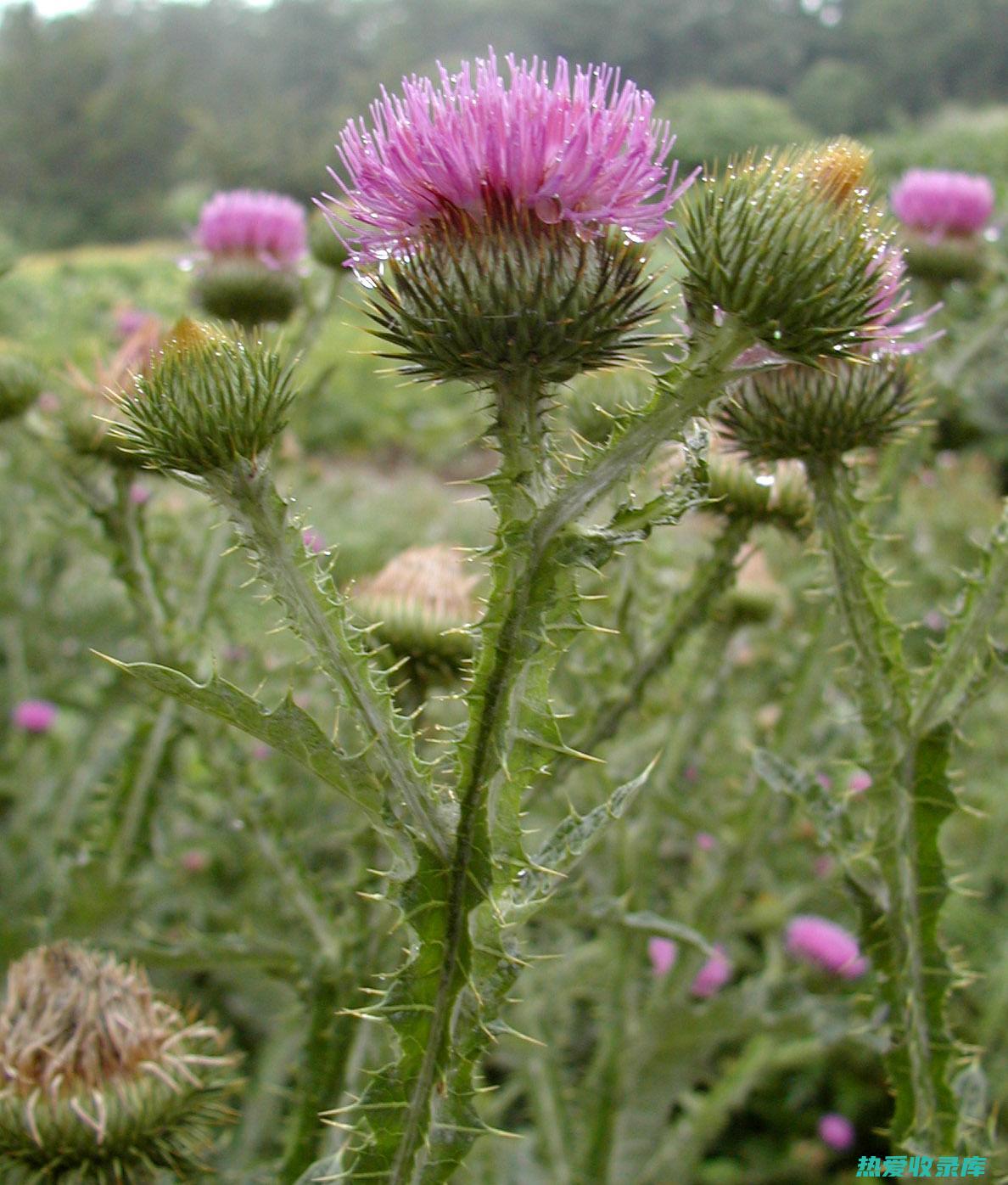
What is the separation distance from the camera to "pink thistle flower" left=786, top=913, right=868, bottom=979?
4004mm

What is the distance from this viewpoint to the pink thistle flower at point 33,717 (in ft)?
14.7

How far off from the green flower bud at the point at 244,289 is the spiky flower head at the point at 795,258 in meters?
2.15

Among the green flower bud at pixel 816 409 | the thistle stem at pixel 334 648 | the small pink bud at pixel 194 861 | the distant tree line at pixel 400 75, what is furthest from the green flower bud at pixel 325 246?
the distant tree line at pixel 400 75

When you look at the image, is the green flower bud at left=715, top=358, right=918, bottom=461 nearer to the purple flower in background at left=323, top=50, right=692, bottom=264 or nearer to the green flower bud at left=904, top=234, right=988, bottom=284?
the purple flower in background at left=323, top=50, right=692, bottom=264

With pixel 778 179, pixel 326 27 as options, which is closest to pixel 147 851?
pixel 778 179

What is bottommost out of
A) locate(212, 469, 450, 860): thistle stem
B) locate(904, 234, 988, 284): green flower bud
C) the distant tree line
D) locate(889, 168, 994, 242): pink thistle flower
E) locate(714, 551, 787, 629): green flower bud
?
locate(212, 469, 450, 860): thistle stem

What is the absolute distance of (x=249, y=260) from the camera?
11.9ft

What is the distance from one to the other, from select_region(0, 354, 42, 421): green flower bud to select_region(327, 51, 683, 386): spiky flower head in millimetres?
1900

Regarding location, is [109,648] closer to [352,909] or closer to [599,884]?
[599,884]

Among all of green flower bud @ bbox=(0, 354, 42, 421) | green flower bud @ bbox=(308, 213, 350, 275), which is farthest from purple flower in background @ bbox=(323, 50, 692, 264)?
green flower bud @ bbox=(308, 213, 350, 275)

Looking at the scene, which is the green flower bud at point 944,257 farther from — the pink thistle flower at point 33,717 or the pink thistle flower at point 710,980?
the pink thistle flower at point 33,717

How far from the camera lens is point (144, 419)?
1.67 m

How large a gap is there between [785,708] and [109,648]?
3.61 metres

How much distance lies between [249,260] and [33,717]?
2.15 m
